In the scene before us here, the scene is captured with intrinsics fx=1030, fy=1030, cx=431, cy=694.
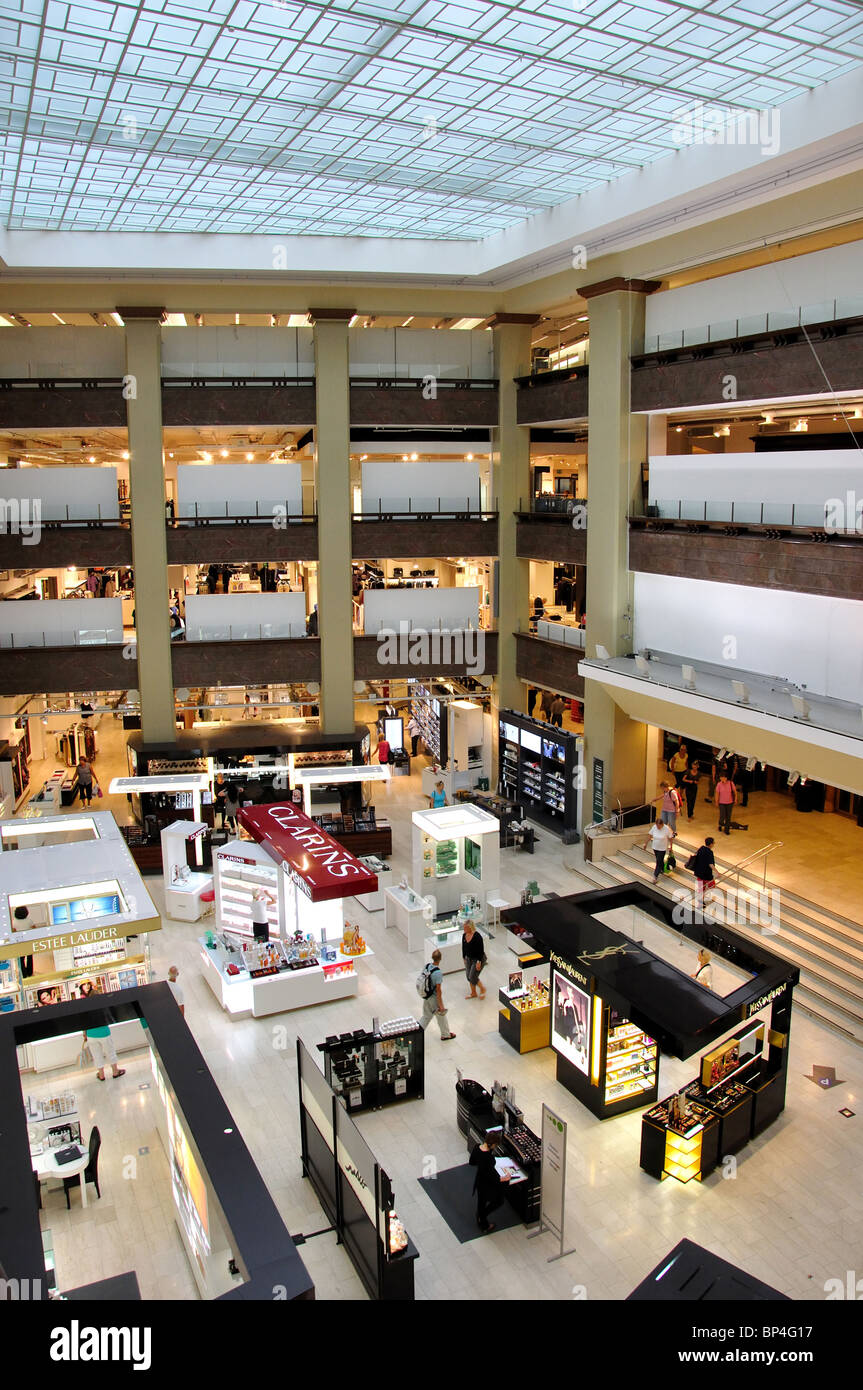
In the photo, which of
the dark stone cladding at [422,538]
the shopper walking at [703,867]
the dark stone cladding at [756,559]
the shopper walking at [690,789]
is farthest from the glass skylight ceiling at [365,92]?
the shopper walking at [690,789]

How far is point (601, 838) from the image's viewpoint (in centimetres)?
2138

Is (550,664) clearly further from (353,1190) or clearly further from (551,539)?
(353,1190)

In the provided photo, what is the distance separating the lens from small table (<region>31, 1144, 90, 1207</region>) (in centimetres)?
1108

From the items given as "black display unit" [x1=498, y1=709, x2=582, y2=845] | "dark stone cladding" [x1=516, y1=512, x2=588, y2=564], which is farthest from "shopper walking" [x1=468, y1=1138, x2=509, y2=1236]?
"dark stone cladding" [x1=516, y1=512, x2=588, y2=564]

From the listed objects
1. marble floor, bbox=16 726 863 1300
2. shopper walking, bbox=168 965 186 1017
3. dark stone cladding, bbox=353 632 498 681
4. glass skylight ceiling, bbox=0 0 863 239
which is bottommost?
marble floor, bbox=16 726 863 1300

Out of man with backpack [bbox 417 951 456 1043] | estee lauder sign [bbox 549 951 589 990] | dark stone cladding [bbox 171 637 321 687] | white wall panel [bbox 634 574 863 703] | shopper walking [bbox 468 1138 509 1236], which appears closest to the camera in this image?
shopper walking [bbox 468 1138 509 1236]

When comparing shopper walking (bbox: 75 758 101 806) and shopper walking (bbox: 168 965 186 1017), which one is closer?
shopper walking (bbox: 168 965 186 1017)

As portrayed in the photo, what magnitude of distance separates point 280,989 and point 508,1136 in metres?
5.11

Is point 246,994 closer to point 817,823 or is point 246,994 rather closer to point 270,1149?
point 270,1149

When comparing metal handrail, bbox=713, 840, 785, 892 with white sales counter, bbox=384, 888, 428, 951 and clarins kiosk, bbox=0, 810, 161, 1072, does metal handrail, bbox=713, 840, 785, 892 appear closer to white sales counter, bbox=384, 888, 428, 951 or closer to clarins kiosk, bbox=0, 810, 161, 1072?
white sales counter, bbox=384, 888, 428, 951

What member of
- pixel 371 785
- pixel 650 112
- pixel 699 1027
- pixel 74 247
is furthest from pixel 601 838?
pixel 74 247

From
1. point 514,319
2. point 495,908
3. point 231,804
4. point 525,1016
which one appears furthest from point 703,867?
point 514,319

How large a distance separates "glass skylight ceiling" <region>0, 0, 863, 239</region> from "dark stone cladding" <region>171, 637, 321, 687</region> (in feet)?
31.3

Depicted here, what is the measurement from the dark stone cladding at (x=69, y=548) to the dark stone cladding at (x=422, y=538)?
5519mm
